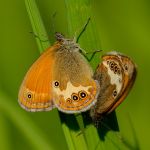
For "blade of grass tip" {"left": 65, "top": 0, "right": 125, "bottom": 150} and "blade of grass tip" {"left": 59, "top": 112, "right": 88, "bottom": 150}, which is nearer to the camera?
"blade of grass tip" {"left": 59, "top": 112, "right": 88, "bottom": 150}

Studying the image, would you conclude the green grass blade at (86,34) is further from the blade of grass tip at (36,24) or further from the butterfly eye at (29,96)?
the butterfly eye at (29,96)

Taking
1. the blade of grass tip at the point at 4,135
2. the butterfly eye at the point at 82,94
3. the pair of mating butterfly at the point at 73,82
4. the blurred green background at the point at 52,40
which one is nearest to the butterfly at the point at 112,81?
the pair of mating butterfly at the point at 73,82

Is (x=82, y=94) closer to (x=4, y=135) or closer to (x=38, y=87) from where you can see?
(x=38, y=87)

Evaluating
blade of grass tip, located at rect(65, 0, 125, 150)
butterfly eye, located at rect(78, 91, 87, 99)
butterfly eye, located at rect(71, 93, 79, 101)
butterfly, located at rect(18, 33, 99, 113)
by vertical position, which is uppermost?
blade of grass tip, located at rect(65, 0, 125, 150)

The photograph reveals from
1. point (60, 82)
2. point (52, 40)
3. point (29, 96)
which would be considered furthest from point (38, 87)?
point (52, 40)

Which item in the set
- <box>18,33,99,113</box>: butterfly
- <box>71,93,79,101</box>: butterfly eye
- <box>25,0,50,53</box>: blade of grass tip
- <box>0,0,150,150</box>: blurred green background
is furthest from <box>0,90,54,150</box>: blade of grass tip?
<box>25,0,50,53</box>: blade of grass tip

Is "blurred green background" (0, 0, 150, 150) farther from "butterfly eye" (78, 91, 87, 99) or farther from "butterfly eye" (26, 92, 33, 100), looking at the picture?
"butterfly eye" (78, 91, 87, 99)
